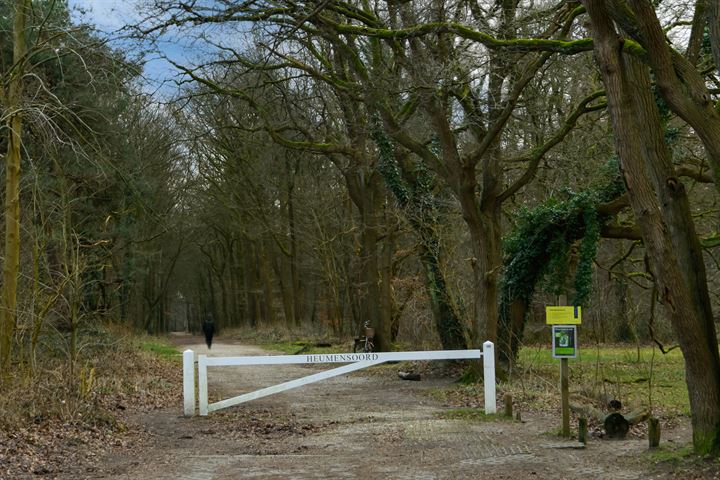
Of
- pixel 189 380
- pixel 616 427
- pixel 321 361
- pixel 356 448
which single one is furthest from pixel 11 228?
pixel 616 427

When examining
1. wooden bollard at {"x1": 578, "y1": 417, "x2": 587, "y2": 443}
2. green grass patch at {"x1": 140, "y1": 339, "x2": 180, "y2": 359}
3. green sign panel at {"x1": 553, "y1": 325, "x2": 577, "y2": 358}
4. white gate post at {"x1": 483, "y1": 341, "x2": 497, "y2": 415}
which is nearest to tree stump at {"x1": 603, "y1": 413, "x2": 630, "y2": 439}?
wooden bollard at {"x1": 578, "y1": 417, "x2": 587, "y2": 443}

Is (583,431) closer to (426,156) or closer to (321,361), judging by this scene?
(321,361)

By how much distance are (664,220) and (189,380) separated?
794 cm

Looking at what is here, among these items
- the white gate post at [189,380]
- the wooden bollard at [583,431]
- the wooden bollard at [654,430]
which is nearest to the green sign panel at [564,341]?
the wooden bollard at [583,431]

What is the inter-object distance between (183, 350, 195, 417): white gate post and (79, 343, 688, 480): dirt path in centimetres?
27

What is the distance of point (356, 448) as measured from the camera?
10.5 metres

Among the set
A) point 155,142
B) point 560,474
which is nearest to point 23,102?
point 560,474

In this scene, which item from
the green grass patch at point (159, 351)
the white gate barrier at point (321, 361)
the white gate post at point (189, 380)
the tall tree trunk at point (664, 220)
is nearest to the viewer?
the tall tree trunk at point (664, 220)

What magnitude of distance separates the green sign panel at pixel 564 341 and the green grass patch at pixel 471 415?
219cm

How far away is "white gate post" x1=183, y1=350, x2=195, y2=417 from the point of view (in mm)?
13234

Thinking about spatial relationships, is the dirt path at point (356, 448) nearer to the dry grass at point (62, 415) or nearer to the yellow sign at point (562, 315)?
the dry grass at point (62, 415)

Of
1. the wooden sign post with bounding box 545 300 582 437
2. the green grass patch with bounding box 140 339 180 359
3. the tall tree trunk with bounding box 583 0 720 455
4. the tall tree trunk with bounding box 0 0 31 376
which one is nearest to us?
the tall tree trunk with bounding box 583 0 720 455

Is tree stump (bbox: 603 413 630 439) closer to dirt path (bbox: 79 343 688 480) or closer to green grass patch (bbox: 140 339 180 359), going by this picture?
dirt path (bbox: 79 343 688 480)

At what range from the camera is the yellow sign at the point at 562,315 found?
10766mm
